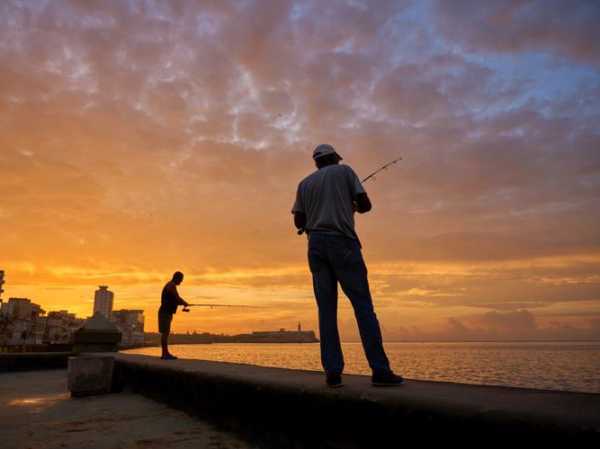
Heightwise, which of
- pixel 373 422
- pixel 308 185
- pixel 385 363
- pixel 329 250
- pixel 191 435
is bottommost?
pixel 191 435

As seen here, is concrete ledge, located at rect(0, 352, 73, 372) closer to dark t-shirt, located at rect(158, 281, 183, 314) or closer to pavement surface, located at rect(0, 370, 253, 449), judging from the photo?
pavement surface, located at rect(0, 370, 253, 449)

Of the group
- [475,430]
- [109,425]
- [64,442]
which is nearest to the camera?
[475,430]

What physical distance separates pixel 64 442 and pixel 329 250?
2.87 meters

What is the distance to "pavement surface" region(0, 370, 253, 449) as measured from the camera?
3.74m

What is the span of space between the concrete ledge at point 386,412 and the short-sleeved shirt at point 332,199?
49.3 inches

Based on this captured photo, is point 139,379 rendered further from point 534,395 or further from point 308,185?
point 534,395

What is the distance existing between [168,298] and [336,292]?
5565mm

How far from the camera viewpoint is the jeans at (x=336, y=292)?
3.31 metres

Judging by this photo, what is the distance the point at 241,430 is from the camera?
390 centimetres

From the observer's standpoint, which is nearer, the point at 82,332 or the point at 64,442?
the point at 64,442

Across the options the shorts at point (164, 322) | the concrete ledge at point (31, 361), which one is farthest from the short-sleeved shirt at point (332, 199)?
the concrete ledge at point (31, 361)

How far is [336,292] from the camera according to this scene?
3650mm

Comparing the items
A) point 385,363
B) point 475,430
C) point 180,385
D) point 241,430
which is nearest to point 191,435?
point 241,430

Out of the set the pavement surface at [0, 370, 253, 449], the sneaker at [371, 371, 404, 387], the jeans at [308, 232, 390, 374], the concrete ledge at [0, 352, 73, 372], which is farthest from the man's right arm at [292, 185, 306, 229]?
the concrete ledge at [0, 352, 73, 372]
